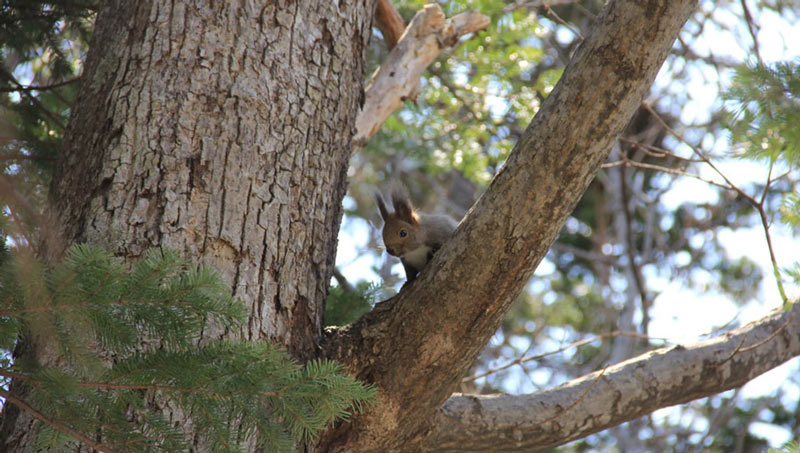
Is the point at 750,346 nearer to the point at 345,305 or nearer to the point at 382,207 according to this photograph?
the point at 345,305

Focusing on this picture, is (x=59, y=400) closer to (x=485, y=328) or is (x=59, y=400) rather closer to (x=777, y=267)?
(x=485, y=328)

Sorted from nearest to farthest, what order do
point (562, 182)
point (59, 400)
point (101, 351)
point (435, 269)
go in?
1. point (59, 400)
2. point (101, 351)
3. point (562, 182)
4. point (435, 269)

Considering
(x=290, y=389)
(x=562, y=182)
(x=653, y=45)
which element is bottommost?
(x=290, y=389)

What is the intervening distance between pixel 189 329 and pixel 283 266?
63cm

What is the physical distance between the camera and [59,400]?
146cm

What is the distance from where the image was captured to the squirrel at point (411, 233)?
11.3ft

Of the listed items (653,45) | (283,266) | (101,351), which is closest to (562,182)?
(653,45)

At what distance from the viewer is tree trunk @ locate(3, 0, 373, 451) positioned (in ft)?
6.52

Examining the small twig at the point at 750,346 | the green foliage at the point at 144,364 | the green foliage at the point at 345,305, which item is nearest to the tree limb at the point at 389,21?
the green foliage at the point at 345,305

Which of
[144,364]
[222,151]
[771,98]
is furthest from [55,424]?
[771,98]

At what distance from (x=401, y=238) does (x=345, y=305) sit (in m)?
0.54

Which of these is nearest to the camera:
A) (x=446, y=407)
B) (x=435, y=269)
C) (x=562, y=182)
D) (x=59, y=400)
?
(x=59, y=400)

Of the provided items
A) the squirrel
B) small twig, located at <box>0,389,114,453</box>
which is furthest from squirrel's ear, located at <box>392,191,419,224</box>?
small twig, located at <box>0,389,114,453</box>

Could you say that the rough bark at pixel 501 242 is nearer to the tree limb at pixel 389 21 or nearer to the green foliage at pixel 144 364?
the green foliage at pixel 144 364
